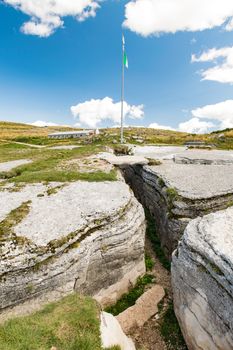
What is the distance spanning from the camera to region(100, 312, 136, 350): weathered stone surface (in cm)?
1107

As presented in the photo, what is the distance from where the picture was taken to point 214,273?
12.2 metres

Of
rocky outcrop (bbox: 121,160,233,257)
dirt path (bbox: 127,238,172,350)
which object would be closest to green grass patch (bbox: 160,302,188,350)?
dirt path (bbox: 127,238,172,350)

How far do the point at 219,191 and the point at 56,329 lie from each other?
14.6 m

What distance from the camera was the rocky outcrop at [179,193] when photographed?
66.2 ft

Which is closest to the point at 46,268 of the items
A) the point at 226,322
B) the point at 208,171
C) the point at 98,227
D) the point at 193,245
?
the point at 98,227

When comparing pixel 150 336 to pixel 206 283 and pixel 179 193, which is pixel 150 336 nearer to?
pixel 206 283

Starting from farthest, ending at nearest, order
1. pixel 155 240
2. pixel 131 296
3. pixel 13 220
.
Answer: pixel 155 240
pixel 131 296
pixel 13 220

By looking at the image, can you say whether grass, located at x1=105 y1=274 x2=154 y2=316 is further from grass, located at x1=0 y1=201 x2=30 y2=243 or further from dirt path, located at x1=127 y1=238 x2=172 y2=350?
grass, located at x1=0 y1=201 x2=30 y2=243

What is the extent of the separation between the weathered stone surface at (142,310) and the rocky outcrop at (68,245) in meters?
1.14

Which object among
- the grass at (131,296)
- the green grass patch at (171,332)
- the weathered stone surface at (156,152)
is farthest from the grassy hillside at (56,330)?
the weathered stone surface at (156,152)

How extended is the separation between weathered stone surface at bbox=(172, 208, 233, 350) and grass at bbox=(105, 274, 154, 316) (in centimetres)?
288

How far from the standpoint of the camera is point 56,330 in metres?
10.7

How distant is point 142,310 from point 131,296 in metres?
1.16

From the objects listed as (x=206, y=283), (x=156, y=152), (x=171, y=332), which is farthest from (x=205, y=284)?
(x=156, y=152)
